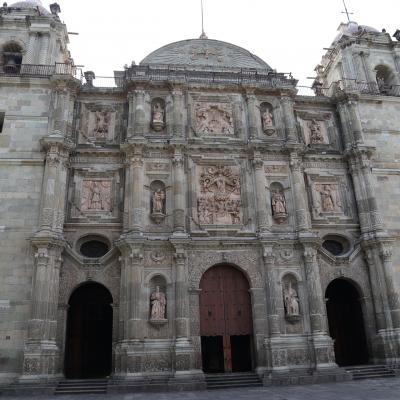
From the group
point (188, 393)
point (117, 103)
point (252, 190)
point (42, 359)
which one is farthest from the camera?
point (117, 103)

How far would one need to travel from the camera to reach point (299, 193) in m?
20.5

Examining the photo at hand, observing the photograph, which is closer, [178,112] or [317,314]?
[317,314]

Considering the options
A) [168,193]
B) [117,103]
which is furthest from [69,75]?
[168,193]

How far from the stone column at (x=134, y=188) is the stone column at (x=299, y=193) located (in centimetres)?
740

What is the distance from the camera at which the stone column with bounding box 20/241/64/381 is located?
16.1 m

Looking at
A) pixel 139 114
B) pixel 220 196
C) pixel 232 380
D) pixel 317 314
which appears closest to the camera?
pixel 232 380

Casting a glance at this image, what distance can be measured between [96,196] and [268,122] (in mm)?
9723

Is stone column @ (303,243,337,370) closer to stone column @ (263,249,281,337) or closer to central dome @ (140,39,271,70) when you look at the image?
stone column @ (263,249,281,337)

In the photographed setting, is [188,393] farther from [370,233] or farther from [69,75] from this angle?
[69,75]

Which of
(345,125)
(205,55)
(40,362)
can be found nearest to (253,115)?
(345,125)

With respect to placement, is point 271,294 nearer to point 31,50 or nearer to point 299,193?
point 299,193

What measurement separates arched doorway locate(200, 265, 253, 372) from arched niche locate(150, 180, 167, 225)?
335 cm

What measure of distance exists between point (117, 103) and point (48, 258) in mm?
9346

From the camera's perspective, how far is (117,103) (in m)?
22.6
